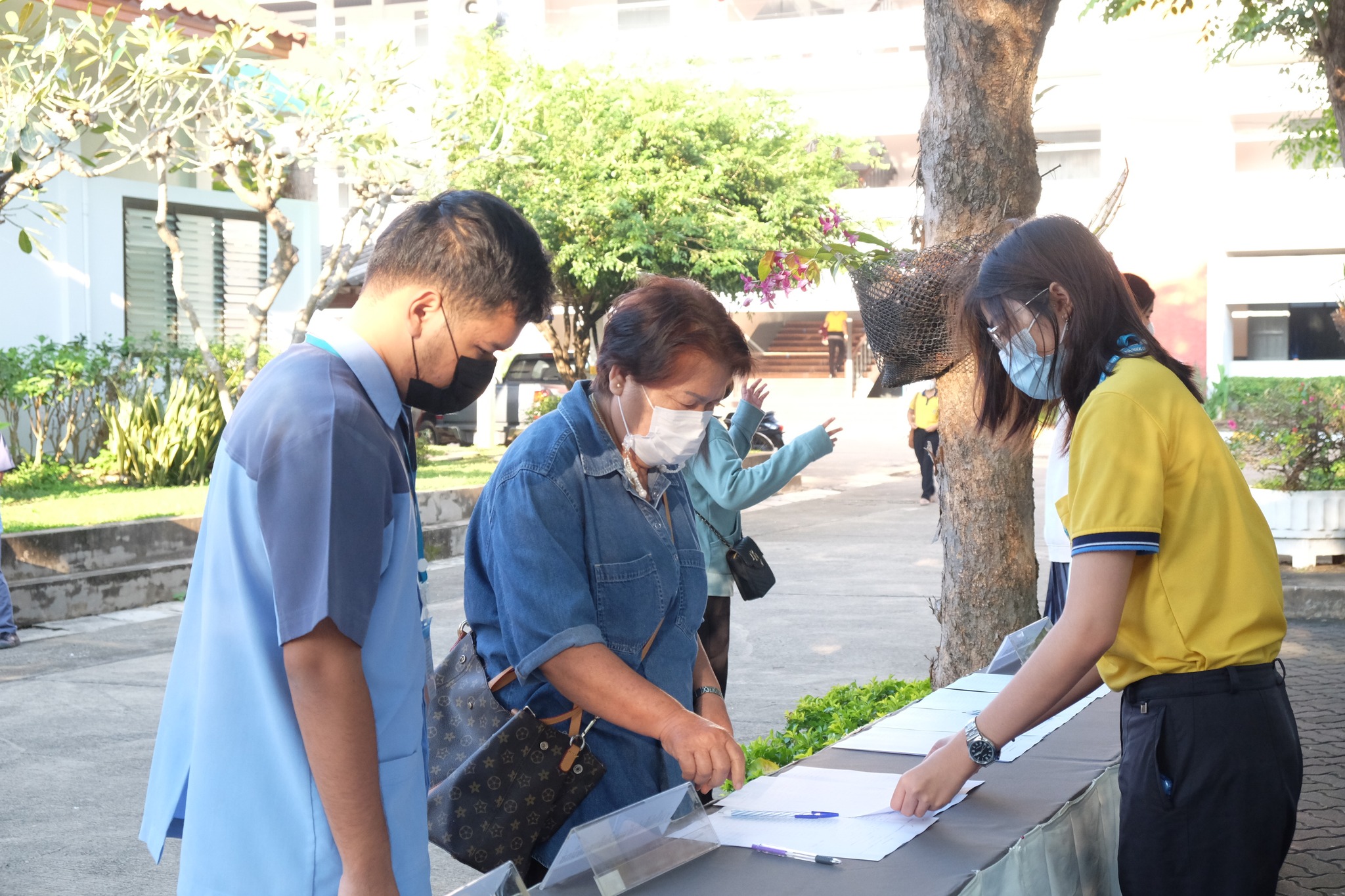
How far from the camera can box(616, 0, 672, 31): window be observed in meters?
41.5

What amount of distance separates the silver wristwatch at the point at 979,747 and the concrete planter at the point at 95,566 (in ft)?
20.7

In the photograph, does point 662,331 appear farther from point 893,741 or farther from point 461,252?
point 893,741

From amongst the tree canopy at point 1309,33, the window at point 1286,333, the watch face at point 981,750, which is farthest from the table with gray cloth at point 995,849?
the window at point 1286,333

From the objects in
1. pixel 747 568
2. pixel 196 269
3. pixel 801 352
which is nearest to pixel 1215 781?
pixel 747 568

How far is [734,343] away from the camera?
254 cm

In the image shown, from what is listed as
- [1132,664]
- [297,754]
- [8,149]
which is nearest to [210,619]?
[297,754]

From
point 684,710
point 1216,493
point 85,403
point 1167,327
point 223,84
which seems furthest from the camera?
point 1167,327

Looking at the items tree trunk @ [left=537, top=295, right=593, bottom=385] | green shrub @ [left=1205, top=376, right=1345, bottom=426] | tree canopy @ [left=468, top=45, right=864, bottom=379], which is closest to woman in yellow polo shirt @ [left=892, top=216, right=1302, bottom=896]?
tree canopy @ [left=468, top=45, right=864, bottom=379]

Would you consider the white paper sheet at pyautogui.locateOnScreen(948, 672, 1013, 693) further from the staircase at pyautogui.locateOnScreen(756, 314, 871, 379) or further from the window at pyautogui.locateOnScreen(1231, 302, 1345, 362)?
the staircase at pyautogui.locateOnScreen(756, 314, 871, 379)

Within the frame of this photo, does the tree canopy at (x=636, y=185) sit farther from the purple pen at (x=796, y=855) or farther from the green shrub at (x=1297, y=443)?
the purple pen at (x=796, y=855)

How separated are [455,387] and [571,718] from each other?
27.4 inches

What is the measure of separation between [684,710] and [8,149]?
6.95m

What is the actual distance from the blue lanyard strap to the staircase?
1421 inches

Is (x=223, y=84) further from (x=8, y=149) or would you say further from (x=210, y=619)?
(x=210, y=619)
